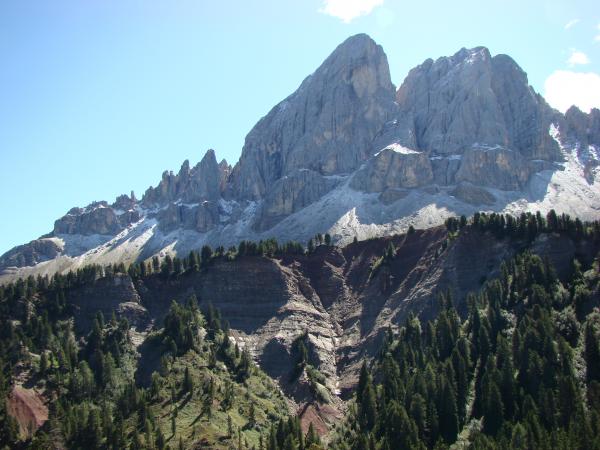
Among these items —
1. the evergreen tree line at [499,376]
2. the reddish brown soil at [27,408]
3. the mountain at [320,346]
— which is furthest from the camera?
the reddish brown soil at [27,408]

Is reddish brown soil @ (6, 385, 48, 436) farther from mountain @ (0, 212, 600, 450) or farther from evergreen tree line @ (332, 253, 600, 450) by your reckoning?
evergreen tree line @ (332, 253, 600, 450)

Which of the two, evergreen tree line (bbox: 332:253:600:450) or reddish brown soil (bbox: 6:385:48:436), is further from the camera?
reddish brown soil (bbox: 6:385:48:436)

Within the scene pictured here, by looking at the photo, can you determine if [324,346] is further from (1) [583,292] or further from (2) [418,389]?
(1) [583,292]

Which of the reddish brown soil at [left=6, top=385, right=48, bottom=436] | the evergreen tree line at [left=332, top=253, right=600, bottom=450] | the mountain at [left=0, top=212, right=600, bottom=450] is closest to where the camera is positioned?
the evergreen tree line at [left=332, top=253, right=600, bottom=450]

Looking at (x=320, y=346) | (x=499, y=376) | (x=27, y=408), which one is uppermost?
(x=27, y=408)

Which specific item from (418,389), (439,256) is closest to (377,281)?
(439,256)

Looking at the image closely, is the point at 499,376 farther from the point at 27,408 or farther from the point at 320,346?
the point at 27,408

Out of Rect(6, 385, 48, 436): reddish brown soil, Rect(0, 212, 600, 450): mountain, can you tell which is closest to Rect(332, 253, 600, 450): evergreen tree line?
Rect(0, 212, 600, 450): mountain

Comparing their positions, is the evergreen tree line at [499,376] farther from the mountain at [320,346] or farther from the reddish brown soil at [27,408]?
the reddish brown soil at [27,408]

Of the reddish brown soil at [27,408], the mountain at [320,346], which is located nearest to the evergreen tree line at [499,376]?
the mountain at [320,346]

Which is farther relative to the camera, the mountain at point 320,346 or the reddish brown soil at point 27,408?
the reddish brown soil at point 27,408

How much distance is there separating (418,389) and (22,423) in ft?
212

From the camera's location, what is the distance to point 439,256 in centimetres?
17625

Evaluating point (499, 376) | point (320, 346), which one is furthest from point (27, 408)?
point (499, 376)
